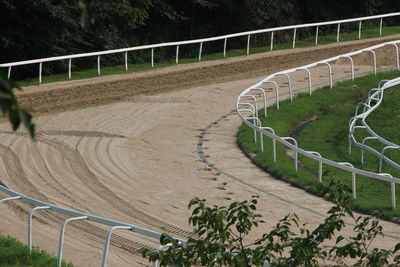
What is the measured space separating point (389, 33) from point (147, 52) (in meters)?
8.38

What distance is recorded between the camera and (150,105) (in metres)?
19.0

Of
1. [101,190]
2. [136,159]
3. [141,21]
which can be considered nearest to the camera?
[101,190]

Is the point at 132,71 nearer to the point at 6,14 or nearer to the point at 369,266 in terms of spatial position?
the point at 6,14

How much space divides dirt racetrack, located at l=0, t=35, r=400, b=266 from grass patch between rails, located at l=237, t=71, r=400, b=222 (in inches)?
11.1

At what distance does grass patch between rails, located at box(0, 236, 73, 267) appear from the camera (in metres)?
7.85

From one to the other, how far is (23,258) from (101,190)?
3.78m

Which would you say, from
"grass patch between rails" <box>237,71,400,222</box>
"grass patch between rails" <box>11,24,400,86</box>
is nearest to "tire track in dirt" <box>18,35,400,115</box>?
"grass patch between rails" <box>11,24,400,86</box>

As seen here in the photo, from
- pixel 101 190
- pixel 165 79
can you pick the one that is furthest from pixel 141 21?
pixel 101 190

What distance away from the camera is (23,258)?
8.04m

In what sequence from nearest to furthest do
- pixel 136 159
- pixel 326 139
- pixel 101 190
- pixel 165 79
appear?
pixel 101 190 < pixel 136 159 < pixel 326 139 < pixel 165 79

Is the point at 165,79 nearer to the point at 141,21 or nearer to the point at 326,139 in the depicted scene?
the point at 326,139

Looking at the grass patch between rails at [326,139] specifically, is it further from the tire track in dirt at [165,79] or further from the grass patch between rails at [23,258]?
the grass patch between rails at [23,258]

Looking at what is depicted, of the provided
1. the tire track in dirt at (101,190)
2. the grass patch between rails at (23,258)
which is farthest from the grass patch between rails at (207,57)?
the grass patch between rails at (23,258)

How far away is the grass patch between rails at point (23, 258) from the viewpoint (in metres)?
7.85
